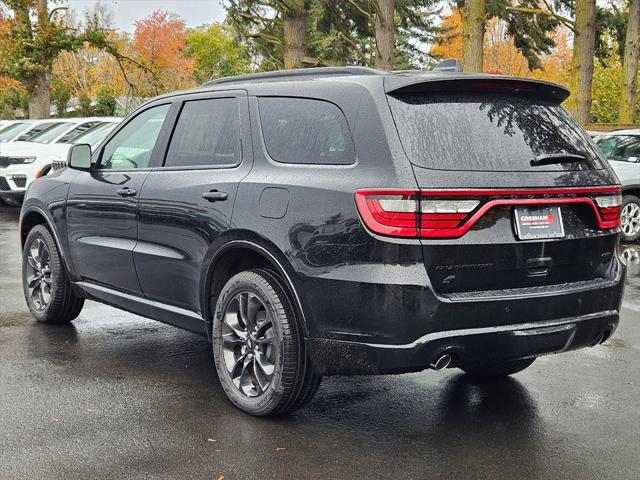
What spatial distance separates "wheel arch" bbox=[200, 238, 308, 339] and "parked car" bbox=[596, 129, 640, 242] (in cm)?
960

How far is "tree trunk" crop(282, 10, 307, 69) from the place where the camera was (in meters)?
25.6

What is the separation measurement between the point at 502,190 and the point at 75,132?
13.5m

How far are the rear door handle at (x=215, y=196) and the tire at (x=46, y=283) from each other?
2.15 metres

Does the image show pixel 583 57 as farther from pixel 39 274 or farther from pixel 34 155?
pixel 39 274

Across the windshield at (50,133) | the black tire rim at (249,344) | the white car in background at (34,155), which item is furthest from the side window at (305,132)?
the windshield at (50,133)

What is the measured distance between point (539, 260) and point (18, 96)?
48665mm

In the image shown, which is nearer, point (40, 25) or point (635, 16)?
point (635, 16)

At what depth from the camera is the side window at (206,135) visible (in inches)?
202

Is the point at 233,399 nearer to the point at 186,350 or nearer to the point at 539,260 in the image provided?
the point at 186,350

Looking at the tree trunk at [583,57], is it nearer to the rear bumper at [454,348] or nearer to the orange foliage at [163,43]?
the rear bumper at [454,348]

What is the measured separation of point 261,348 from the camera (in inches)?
187

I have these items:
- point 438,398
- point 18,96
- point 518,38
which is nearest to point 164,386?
point 438,398

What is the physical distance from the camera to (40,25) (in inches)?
1112

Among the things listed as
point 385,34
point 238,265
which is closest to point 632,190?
point 238,265
